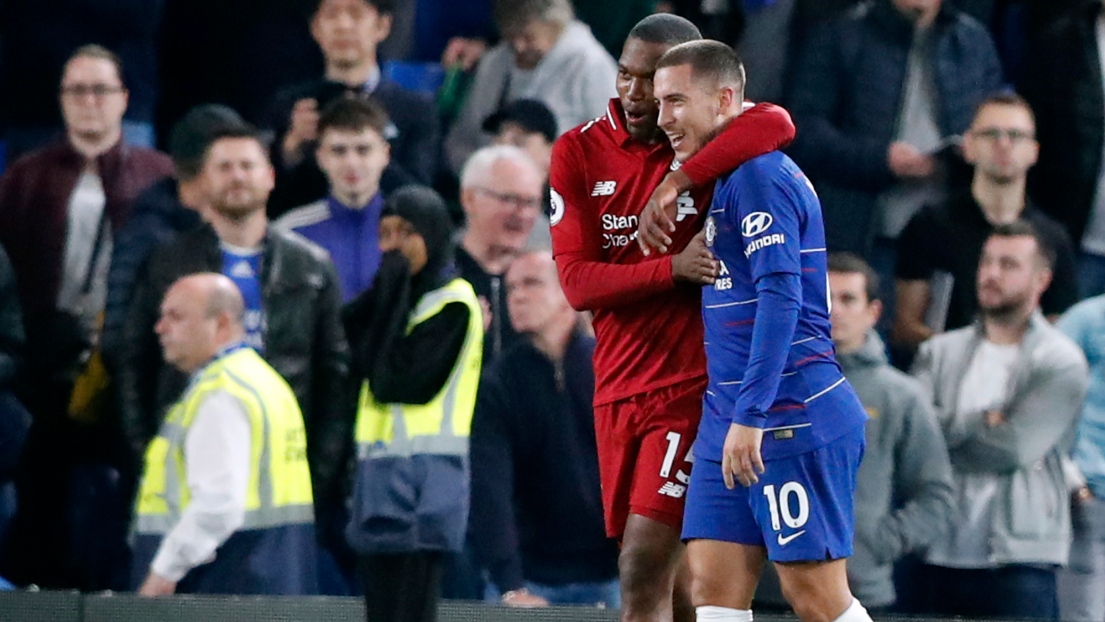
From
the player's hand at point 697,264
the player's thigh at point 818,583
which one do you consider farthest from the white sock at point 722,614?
the player's hand at point 697,264

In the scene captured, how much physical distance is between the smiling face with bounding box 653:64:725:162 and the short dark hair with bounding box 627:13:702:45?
→ 19 cm

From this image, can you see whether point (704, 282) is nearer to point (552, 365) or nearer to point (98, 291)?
point (552, 365)

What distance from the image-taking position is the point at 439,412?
610cm

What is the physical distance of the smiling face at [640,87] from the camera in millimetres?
4020

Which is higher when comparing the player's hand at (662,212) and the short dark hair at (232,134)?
the short dark hair at (232,134)

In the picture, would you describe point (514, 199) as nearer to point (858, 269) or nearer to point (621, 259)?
point (858, 269)

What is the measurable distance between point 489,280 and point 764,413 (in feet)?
9.06

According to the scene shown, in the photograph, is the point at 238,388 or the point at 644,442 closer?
the point at 644,442

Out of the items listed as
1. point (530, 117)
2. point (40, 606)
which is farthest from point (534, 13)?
point (40, 606)

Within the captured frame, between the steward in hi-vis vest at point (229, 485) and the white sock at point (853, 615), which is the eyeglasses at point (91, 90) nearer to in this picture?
the steward in hi-vis vest at point (229, 485)

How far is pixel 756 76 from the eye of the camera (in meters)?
6.96

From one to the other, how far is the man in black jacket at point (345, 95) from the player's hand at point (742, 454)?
3.16 m

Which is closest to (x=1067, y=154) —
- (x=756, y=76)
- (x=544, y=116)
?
(x=756, y=76)

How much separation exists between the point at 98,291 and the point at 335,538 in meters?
1.36
